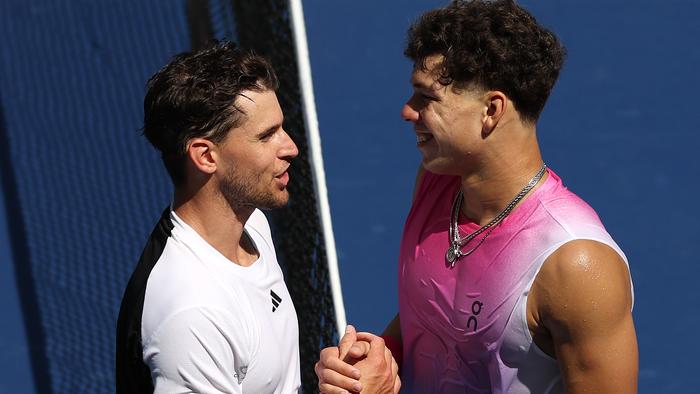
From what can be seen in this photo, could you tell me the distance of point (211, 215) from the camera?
2.22 m

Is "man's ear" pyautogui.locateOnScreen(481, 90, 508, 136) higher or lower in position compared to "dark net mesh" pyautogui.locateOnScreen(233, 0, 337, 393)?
higher

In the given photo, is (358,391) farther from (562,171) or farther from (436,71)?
(562,171)

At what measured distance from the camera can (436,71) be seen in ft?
7.28

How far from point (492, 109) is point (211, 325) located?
72cm

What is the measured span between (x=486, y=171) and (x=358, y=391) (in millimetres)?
531

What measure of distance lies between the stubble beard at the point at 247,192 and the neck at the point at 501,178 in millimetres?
419

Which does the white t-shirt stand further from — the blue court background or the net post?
the blue court background

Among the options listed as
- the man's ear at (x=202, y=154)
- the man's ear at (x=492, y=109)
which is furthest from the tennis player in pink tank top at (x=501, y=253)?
the man's ear at (x=202, y=154)

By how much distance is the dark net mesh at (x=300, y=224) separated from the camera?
3.84m

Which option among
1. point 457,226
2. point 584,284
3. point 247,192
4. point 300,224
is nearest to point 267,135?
point 247,192

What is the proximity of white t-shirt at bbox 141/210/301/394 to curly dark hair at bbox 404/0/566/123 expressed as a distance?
596 mm

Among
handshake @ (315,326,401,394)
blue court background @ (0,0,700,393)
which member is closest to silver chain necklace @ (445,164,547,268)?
handshake @ (315,326,401,394)

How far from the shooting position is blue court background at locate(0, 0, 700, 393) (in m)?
4.65

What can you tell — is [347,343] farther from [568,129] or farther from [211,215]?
[568,129]
